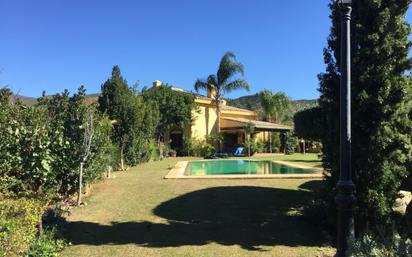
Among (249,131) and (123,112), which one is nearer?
(123,112)

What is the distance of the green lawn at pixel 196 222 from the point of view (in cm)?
773

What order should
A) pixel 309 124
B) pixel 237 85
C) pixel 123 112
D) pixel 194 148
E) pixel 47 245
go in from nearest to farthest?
pixel 47 245
pixel 309 124
pixel 123 112
pixel 194 148
pixel 237 85

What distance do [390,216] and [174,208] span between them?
5.58 m

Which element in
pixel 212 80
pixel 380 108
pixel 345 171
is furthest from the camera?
pixel 212 80

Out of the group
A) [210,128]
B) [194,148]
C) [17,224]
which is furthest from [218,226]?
[210,128]

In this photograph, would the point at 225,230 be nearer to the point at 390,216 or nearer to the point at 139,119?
the point at 390,216

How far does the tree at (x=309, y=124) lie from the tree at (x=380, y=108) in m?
2.35

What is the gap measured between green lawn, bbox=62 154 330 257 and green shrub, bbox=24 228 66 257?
25cm

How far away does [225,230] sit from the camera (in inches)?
355

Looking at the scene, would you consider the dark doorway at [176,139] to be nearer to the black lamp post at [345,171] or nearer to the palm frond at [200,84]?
the palm frond at [200,84]

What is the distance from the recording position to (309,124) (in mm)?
10969

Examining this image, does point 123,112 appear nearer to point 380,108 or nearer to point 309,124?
point 309,124

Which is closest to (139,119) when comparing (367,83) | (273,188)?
(273,188)

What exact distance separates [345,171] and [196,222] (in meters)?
4.95
